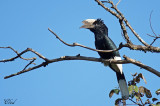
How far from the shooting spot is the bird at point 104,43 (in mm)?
4469

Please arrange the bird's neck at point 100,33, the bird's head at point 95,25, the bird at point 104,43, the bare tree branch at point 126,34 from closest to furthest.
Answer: the bare tree branch at point 126,34
the bird at point 104,43
the bird's neck at point 100,33
the bird's head at point 95,25

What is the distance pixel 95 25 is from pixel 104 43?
598mm

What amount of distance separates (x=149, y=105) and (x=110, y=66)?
173 centimetres

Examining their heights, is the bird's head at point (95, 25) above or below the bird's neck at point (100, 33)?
above

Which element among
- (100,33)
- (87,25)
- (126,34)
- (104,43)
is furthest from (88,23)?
(126,34)

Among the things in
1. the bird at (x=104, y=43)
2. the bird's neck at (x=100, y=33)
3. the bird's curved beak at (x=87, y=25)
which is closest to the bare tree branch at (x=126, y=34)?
the bird at (x=104, y=43)

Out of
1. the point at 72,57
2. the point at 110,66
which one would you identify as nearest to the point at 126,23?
the point at 72,57

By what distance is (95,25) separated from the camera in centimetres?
505

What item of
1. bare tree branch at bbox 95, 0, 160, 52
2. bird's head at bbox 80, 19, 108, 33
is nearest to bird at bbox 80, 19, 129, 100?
bird's head at bbox 80, 19, 108, 33

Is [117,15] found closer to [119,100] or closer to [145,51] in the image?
[145,51]

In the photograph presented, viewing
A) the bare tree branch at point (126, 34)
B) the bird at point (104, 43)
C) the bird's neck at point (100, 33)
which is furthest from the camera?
the bird's neck at point (100, 33)

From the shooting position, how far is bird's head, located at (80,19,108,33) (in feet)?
16.3

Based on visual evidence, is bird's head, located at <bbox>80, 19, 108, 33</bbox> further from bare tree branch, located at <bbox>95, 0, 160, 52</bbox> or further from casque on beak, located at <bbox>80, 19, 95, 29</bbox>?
bare tree branch, located at <bbox>95, 0, 160, 52</bbox>

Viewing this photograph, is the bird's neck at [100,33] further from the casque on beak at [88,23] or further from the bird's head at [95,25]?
the casque on beak at [88,23]
